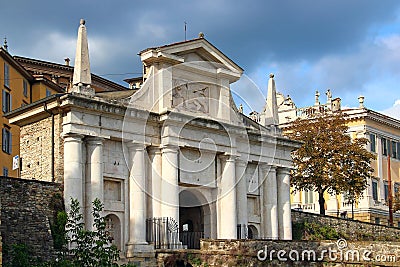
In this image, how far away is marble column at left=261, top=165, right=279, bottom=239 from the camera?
43388mm

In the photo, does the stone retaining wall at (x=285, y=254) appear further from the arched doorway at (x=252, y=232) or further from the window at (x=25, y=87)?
the window at (x=25, y=87)

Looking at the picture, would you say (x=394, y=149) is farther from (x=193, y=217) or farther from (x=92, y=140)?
(x=92, y=140)

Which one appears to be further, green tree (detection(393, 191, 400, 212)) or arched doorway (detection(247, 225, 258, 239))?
green tree (detection(393, 191, 400, 212))

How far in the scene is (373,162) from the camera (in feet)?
224

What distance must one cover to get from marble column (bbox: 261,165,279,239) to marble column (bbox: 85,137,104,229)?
1163cm

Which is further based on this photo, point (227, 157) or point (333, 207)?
point (333, 207)

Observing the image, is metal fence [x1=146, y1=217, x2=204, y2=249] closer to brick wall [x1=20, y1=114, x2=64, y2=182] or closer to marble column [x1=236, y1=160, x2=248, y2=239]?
marble column [x1=236, y1=160, x2=248, y2=239]

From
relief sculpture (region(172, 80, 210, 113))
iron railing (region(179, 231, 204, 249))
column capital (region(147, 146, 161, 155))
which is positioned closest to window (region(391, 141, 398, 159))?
relief sculpture (region(172, 80, 210, 113))

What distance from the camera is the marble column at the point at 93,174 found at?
3467 cm

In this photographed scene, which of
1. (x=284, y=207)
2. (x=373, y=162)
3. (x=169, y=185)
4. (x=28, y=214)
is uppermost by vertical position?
(x=373, y=162)

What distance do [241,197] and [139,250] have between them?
25.9 ft

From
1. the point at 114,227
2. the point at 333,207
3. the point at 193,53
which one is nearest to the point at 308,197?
the point at 333,207

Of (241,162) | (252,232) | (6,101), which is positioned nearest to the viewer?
(241,162)

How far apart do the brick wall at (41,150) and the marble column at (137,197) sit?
354cm
